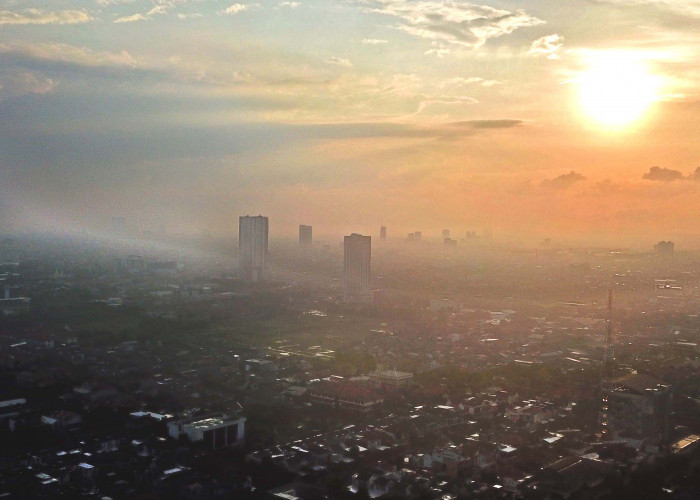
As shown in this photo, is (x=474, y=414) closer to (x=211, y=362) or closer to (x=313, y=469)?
(x=313, y=469)

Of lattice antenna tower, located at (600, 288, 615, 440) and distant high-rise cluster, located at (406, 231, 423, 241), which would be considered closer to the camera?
lattice antenna tower, located at (600, 288, 615, 440)

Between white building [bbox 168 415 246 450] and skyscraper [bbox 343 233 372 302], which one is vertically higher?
skyscraper [bbox 343 233 372 302]

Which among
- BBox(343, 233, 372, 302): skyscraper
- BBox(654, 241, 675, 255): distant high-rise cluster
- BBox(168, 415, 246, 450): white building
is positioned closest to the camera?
BBox(168, 415, 246, 450): white building

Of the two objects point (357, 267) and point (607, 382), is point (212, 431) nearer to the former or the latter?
point (607, 382)

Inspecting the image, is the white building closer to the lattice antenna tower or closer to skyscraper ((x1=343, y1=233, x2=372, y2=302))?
the lattice antenna tower

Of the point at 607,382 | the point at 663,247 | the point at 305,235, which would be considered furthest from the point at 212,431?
the point at 305,235

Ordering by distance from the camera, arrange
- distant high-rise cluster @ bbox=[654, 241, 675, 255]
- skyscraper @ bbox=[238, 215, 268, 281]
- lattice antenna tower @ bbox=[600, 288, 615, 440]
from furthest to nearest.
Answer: skyscraper @ bbox=[238, 215, 268, 281]
distant high-rise cluster @ bbox=[654, 241, 675, 255]
lattice antenna tower @ bbox=[600, 288, 615, 440]

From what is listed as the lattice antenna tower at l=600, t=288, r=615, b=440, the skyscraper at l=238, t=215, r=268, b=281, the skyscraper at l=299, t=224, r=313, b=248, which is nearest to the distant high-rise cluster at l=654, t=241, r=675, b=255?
the lattice antenna tower at l=600, t=288, r=615, b=440
